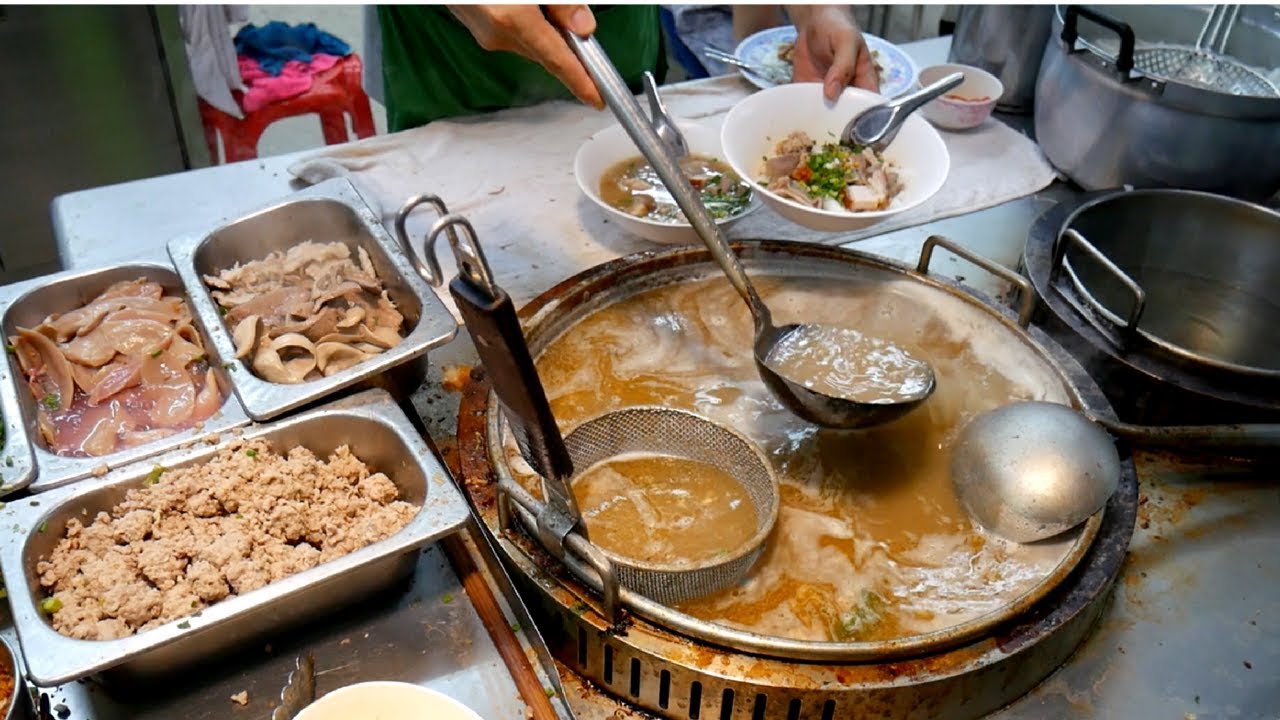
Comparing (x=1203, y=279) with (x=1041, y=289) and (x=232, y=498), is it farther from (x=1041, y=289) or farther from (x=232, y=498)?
(x=232, y=498)

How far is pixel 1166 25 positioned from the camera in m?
2.79

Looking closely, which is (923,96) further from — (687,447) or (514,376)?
(514,376)

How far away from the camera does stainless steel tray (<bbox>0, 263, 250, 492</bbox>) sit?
58.5 inches

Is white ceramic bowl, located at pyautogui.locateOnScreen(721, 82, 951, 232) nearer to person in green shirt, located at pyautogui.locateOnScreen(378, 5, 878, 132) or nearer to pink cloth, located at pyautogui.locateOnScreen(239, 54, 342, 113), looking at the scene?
person in green shirt, located at pyautogui.locateOnScreen(378, 5, 878, 132)

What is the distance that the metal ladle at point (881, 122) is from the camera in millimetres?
2367

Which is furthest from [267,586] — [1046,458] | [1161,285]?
[1161,285]

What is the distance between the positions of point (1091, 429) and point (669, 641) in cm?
88

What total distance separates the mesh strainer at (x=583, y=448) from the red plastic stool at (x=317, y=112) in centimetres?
321

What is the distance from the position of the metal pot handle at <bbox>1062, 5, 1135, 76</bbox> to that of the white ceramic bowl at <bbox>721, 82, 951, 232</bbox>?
1.66 ft

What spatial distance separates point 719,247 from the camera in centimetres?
176

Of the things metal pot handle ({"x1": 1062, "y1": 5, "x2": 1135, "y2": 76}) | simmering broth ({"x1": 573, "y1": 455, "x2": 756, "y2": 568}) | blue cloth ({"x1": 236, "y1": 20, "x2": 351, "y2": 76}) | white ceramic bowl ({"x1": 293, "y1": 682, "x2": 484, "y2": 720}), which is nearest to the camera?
white ceramic bowl ({"x1": 293, "y1": 682, "x2": 484, "y2": 720})

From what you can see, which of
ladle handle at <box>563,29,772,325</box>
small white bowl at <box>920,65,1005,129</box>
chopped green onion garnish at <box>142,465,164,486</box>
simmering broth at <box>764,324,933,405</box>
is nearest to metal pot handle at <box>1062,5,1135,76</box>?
small white bowl at <box>920,65,1005,129</box>

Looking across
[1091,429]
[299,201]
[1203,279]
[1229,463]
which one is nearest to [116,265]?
[299,201]

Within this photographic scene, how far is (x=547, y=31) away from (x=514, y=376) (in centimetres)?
87
